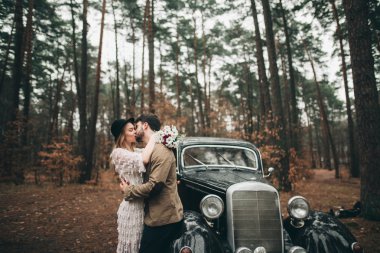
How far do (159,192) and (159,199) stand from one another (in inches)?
3.1

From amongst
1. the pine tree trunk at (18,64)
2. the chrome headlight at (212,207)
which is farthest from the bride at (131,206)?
the pine tree trunk at (18,64)

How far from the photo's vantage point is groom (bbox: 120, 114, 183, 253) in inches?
120

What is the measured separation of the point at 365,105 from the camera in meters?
6.91

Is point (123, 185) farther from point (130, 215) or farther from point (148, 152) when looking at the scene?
point (148, 152)

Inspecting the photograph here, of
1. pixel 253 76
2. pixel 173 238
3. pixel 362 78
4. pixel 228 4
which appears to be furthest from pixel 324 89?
pixel 173 238

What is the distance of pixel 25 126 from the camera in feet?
45.0

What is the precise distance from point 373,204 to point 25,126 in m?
14.3

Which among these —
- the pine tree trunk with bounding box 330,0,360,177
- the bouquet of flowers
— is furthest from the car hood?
the pine tree trunk with bounding box 330,0,360,177

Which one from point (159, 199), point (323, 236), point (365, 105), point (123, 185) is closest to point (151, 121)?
point (123, 185)

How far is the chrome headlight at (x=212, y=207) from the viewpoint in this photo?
12.4 ft

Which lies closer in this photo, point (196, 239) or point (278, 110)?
point (196, 239)

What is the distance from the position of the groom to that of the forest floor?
131 inches

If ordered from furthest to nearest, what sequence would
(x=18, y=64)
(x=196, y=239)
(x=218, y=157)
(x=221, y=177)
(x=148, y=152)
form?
(x=18, y=64) < (x=218, y=157) < (x=221, y=177) < (x=196, y=239) < (x=148, y=152)

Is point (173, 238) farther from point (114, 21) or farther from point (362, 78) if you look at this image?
point (114, 21)
